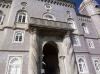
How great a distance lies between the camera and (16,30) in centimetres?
1549

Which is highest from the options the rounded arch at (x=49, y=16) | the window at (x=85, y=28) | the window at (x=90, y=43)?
the rounded arch at (x=49, y=16)

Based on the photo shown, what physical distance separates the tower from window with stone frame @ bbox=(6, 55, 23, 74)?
15.4 meters

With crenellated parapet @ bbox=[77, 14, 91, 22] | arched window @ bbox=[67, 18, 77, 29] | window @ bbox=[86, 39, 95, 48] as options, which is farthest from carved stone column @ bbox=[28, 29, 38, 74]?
crenellated parapet @ bbox=[77, 14, 91, 22]

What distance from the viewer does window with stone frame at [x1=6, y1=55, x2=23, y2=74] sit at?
41.6 ft

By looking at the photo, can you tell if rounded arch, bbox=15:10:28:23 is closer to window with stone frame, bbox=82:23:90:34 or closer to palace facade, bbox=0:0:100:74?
palace facade, bbox=0:0:100:74

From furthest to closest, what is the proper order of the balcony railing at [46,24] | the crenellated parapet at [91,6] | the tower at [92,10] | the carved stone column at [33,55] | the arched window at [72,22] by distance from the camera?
the crenellated parapet at [91,6] < the tower at [92,10] < the arched window at [72,22] < the balcony railing at [46,24] < the carved stone column at [33,55]

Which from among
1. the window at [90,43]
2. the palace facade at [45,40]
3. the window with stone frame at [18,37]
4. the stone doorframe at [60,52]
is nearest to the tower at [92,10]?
the palace facade at [45,40]

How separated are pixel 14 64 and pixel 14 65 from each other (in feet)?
0.37

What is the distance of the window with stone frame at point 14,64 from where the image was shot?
12.7 m

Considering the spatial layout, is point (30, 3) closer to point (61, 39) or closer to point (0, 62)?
point (61, 39)

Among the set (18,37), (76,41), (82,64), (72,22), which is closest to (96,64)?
(82,64)

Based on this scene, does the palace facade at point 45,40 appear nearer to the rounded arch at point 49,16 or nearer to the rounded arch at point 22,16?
the rounded arch at point 22,16

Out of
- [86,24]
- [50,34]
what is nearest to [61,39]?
[50,34]

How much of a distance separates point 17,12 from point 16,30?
3148mm
